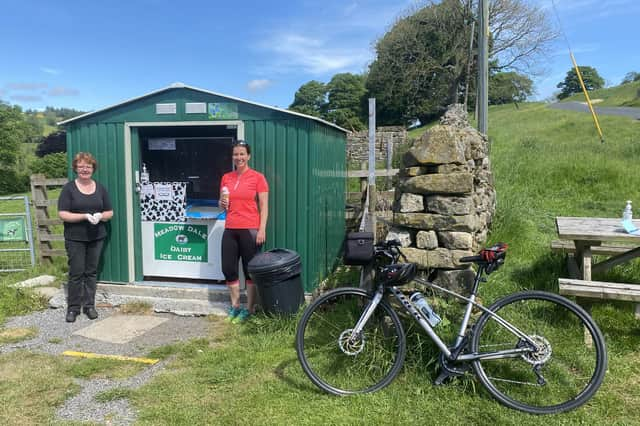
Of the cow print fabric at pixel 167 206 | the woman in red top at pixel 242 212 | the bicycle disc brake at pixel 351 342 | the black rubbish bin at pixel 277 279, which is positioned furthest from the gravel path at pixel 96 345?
the bicycle disc brake at pixel 351 342

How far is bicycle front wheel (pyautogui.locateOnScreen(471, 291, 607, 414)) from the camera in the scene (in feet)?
9.29

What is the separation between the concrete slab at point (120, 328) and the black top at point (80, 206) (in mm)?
971

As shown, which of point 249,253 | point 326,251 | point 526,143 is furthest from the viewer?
point 526,143

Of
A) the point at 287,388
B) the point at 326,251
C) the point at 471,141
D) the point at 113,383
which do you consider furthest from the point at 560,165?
the point at 113,383

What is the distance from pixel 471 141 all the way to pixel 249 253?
3.53m

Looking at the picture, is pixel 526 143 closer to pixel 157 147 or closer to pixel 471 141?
pixel 471 141

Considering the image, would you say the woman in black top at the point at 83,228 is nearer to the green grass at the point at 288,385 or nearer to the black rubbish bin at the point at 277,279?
the green grass at the point at 288,385

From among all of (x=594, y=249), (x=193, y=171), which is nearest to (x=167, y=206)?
(x=193, y=171)

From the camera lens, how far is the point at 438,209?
3.60 m

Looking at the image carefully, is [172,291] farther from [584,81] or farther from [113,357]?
[584,81]

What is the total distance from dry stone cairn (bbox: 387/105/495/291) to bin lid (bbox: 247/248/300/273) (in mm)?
1122

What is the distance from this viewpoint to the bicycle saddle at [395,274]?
3.11 meters

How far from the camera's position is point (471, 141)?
20.4 ft

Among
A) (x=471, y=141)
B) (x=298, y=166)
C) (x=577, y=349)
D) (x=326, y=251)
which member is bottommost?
(x=577, y=349)
